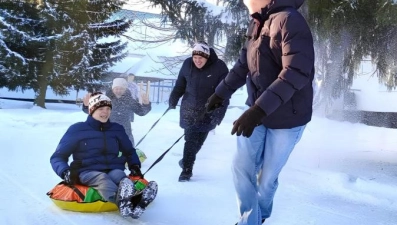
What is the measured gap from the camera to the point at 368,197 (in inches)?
172

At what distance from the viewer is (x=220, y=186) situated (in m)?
4.54

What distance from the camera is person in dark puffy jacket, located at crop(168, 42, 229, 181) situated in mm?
4727

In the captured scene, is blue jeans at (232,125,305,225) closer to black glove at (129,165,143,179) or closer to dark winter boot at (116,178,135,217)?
dark winter boot at (116,178,135,217)

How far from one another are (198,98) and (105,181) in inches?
67.6

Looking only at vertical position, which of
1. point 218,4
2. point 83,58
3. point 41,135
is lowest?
point 41,135

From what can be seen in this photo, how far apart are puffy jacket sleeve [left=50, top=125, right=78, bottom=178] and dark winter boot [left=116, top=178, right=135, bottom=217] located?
0.57 meters

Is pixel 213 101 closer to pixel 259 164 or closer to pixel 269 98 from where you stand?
pixel 259 164

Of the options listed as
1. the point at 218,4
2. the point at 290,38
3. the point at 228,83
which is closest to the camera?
the point at 290,38

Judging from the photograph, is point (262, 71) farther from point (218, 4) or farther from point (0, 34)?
point (0, 34)

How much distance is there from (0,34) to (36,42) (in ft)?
4.24

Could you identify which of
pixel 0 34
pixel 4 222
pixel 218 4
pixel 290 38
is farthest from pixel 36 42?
pixel 290 38

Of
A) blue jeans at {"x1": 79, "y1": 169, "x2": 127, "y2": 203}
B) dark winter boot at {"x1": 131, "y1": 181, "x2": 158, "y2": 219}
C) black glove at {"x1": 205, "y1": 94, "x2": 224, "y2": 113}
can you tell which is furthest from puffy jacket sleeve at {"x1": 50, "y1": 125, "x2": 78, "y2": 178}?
black glove at {"x1": 205, "y1": 94, "x2": 224, "y2": 113}

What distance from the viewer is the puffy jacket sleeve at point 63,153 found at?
353cm

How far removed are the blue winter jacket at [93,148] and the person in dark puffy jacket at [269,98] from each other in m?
1.47
